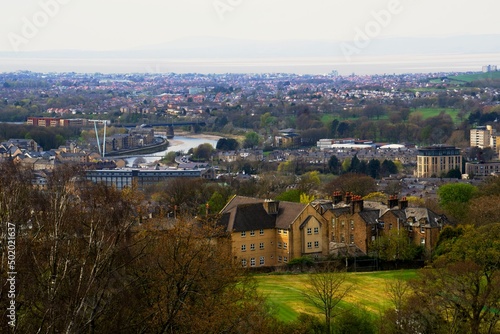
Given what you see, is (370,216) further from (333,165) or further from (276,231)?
(333,165)

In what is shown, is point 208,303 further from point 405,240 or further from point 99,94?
point 99,94

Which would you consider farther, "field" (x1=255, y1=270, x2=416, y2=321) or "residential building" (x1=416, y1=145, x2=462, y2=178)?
"residential building" (x1=416, y1=145, x2=462, y2=178)

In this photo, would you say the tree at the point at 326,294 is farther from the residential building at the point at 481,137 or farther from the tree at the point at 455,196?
the residential building at the point at 481,137

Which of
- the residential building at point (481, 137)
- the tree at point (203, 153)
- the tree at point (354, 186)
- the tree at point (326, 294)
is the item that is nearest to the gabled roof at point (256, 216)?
the tree at point (326, 294)

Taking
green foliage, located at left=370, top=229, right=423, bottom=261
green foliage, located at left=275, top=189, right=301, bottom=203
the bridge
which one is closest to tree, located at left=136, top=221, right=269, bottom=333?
green foliage, located at left=370, top=229, right=423, bottom=261

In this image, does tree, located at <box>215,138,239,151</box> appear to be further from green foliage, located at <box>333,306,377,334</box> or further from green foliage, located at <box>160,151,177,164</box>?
green foliage, located at <box>333,306,377,334</box>
